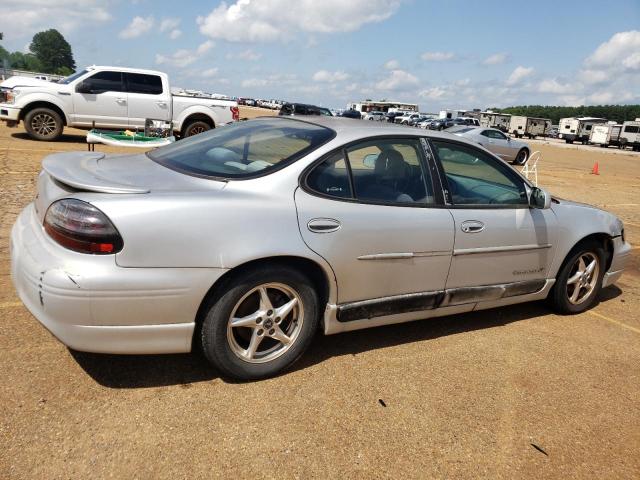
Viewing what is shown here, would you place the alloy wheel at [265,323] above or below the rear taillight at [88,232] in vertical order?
below

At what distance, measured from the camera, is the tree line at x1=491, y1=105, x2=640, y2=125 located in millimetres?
111800

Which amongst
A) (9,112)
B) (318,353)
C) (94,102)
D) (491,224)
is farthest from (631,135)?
(318,353)

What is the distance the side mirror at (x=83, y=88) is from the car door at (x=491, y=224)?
11.3 metres

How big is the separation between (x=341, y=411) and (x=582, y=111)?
137807 millimetres

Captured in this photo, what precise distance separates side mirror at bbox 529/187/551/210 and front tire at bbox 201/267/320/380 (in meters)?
1.95

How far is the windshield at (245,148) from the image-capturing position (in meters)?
3.08

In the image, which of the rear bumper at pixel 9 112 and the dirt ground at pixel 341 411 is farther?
the rear bumper at pixel 9 112

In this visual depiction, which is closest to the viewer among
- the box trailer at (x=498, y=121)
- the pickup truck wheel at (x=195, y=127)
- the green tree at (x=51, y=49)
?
the pickup truck wheel at (x=195, y=127)

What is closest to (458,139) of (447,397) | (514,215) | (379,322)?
(514,215)

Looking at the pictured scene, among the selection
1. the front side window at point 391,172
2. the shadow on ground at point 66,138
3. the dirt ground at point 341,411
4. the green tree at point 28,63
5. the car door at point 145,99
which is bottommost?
the dirt ground at point 341,411

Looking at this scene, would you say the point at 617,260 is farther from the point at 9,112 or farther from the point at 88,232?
the point at 9,112

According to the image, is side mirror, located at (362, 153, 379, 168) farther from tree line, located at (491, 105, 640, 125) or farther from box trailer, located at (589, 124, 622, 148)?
tree line, located at (491, 105, 640, 125)

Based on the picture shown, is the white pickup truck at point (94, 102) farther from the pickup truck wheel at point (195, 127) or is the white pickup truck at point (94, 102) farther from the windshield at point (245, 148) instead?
the windshield at point (245, 148)

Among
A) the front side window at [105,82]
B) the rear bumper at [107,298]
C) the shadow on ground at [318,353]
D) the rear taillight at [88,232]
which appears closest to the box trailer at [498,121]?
the front side window at [105,82]
